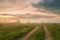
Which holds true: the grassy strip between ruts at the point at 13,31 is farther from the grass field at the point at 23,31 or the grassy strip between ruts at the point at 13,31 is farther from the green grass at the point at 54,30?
the green grass at the point at 54,30

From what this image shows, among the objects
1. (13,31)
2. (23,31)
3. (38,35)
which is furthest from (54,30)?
(13,31)

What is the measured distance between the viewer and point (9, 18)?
2.24 meters

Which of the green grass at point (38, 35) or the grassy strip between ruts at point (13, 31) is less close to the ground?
the grassy strip between ruts at point (13, 31)

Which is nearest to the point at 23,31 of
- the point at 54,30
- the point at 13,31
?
the point at 13,31

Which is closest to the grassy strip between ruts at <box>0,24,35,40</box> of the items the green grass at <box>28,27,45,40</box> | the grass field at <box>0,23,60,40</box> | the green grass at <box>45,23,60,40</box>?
the grass field at <box>0,23,60,40</box>

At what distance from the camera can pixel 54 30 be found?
2.05m

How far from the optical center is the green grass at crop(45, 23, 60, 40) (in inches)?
78.2

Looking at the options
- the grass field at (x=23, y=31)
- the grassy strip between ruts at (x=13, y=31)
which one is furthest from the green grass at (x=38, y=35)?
the grassy strip between ruts at (x=13, y=31)

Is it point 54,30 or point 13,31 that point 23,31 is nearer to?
point 13,31

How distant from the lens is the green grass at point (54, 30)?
1.99m

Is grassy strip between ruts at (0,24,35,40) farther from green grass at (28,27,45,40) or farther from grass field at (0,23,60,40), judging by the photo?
green grass at (28,27,45,40)

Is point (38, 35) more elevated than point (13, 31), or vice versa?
point (13, 31)

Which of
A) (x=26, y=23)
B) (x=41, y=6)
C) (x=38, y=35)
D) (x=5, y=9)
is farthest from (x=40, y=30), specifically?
(x=5, y=9)

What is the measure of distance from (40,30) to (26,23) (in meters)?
0.25
